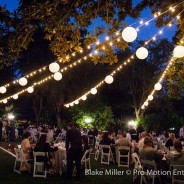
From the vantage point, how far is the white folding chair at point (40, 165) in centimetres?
803

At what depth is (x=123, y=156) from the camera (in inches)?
398

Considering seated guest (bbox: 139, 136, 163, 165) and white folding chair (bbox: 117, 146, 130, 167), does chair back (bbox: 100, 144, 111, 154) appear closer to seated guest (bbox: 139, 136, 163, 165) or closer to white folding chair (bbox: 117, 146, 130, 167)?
white folding chair (bbox: 117, 146, 130, 167)

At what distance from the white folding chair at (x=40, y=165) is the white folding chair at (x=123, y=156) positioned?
279cm

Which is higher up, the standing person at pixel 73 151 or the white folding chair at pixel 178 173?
the standing person at pixel 73 151

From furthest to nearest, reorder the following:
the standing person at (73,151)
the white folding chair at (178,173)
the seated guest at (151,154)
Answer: the standing person at (73,151)
the seated guest at (151,154)
the white folding chair at (178,173)

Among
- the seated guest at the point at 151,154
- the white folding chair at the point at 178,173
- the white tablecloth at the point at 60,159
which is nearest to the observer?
the white folding chair at the point at 178,173

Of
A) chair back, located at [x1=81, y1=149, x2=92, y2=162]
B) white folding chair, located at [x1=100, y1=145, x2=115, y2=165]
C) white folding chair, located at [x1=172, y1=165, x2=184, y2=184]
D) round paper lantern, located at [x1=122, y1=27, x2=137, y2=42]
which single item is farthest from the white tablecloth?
round paper lantern, located at [x1=122, y1=27, x2=137, y2=42]

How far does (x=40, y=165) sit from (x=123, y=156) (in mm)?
2976

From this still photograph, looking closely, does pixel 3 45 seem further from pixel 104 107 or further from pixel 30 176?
pixel 104 107

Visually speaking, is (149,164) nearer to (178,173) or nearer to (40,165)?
(178,173)

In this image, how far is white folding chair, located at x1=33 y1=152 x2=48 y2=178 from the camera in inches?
316

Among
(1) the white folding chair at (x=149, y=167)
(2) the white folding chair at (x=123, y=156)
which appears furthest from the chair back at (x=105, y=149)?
(1) the white folding chair at (x=149, y=167)

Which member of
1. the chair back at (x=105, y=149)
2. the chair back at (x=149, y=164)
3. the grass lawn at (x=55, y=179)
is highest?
the chair back at (x=105, y=149)

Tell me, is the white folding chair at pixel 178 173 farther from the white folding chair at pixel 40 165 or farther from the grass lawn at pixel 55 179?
the white folding chair at pixel 40 165
